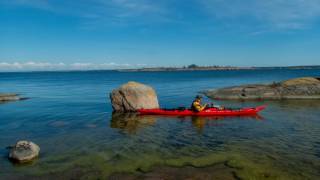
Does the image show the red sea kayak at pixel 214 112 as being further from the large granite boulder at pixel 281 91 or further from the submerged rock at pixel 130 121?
the large granite boulder at pixel 281 91

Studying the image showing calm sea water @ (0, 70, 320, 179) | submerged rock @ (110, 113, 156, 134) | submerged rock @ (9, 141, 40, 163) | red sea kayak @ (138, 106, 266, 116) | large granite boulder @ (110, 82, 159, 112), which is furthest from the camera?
large granite boulder @ (110, 82, 159, 112)

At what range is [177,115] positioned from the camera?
31.1m

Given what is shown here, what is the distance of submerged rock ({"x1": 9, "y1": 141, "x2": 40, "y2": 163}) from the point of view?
17.2 meters

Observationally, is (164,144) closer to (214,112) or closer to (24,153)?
(24,153)

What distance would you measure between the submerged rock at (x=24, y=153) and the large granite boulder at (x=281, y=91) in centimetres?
3267

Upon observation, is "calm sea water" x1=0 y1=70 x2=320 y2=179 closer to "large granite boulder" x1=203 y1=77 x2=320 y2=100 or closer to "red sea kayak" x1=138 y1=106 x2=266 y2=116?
"red sea kayak" x1=138 y1=106 x2=266 y2=116

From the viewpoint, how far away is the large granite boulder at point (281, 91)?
4400 cm

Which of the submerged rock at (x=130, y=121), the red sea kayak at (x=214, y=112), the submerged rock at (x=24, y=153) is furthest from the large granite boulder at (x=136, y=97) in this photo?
the submerged rock at (x=24, y=153)

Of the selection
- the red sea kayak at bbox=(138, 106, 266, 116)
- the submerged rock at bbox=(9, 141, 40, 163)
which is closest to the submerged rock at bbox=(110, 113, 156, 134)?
the red sea kayak at bbox=(138, 106, 266, 116)

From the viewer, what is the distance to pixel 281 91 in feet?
149

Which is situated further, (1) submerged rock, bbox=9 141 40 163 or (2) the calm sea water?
(1) submerged rock, bbox=9 141 40 163

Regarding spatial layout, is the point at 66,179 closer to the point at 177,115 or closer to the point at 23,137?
the point at 23,137

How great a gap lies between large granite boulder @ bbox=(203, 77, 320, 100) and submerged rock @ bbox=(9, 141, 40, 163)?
32.7 meters

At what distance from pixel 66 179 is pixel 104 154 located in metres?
4.14
